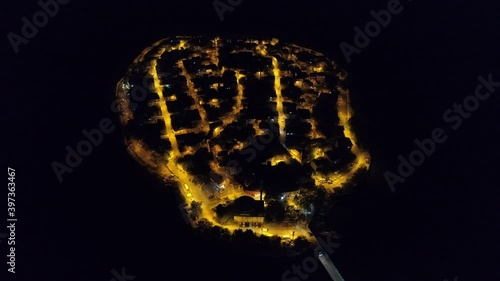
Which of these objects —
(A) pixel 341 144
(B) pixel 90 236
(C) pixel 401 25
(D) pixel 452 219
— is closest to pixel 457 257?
(D) pixel 452 219

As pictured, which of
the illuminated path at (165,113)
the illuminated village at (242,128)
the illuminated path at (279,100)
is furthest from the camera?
the illuminated path at (279,100)

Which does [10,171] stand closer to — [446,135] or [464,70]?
[446,135]

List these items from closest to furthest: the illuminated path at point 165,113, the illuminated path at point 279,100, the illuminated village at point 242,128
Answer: the illuminated village at point 242,128, the illuminated path at point 165,113, the illuminated path at point 279,100

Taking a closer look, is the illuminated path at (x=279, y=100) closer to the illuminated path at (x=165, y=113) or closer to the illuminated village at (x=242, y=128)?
the illuminated village at (x=242, y=128)

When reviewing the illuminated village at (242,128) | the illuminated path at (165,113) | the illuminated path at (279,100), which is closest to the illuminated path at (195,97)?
the illuminated village at (242,128)

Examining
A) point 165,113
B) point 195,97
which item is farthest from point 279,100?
point 165,113

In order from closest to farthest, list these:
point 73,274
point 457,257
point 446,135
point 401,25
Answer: point 73,274 < point 457,257 < point 446,135 < point 401,25

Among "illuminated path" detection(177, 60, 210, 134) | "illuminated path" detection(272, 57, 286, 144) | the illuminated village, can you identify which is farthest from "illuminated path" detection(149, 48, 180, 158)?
"illuminated path" detection(272, 57, 286, 144)

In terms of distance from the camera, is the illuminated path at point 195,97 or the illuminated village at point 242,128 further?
the illuminated path at point 195,97
